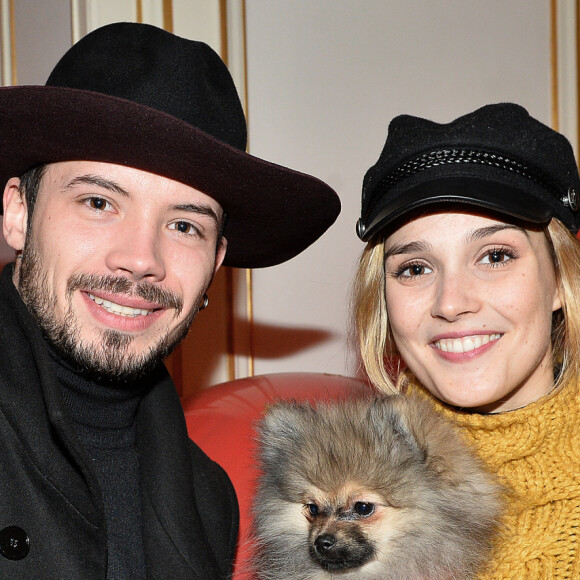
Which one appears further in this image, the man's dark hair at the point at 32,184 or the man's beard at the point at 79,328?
the man's dark hair at the point at 32,184

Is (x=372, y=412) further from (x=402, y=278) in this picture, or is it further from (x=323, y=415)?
(x=402, y=278)

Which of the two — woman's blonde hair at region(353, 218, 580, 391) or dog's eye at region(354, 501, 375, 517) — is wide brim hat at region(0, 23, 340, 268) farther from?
dog's eye at region(354, 501, 375, 517)

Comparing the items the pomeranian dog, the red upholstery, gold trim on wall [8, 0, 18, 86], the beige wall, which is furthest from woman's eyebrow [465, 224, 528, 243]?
gold trim on wall [8, 0, 18, 86]

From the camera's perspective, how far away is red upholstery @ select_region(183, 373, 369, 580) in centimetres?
229

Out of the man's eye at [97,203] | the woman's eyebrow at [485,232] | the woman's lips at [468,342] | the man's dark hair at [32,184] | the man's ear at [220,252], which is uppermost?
the man's dark hair at [32,184]

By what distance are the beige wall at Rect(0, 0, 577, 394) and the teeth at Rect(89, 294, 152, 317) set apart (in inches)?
46.8

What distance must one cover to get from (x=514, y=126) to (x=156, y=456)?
1268mm

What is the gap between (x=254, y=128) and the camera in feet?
10.4

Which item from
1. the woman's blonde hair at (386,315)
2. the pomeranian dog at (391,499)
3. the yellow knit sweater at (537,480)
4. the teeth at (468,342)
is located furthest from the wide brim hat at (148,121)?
the yellow knit sweater at (537,480)

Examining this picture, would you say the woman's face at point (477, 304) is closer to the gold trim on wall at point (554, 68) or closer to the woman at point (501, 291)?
the woman at point (501, 291)

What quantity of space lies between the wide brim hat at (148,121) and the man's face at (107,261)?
0.05m

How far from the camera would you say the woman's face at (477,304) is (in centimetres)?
180

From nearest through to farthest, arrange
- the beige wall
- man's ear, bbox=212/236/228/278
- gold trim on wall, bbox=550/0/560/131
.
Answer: man's ear, bbox=212/236/228/278 < the beige wall < gold trim on wall, bbox=550/0/560/131

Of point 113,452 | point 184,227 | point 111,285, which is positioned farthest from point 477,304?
point 113,452
